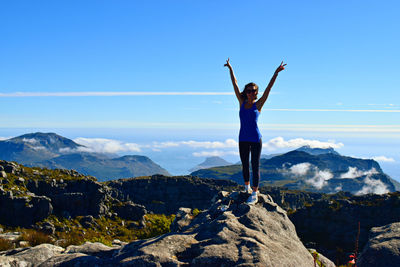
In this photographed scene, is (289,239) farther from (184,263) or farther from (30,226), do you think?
(30,226)

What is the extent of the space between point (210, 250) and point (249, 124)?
6.14 metres

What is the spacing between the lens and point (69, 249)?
1055 cm

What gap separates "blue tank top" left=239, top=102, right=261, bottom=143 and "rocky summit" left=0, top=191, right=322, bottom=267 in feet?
9.92

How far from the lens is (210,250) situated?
8.09 meters

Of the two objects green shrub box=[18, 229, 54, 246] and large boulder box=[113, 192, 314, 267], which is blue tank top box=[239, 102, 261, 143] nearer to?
large boulder box=[113, 192, 314, 267]

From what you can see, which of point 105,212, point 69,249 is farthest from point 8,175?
point 69,249

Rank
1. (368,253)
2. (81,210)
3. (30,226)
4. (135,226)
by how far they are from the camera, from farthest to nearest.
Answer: (135,226) → (81,210) → (30,226) → (368,253)

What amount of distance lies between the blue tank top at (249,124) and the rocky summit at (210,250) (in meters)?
3.02

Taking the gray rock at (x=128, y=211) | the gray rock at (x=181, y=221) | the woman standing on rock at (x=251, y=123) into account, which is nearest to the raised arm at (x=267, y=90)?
the woman standing on rock at (x=251, y=123)

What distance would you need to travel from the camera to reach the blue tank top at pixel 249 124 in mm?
12461

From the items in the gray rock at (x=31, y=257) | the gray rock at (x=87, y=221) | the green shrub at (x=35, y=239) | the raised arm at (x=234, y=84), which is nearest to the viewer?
the gray rock at (x=31, y=257)

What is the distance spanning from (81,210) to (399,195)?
343 feet

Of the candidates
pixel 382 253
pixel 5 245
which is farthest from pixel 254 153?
pixel 5 245

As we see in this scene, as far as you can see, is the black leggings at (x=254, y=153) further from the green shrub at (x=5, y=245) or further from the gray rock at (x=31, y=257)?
the green shrub at (x=5, y=245)
